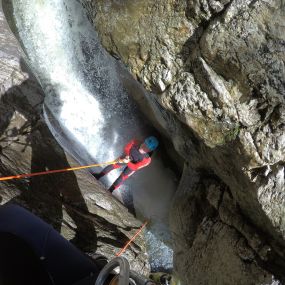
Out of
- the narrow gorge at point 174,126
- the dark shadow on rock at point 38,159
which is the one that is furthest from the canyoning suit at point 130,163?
the dark shadow on rock at point 38,159

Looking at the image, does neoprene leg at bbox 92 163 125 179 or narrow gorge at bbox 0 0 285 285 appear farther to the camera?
neoprene leg at bbox 92 163 125 179

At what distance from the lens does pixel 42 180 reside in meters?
5.65

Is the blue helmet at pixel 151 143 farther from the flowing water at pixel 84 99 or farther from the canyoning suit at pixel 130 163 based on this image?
the flowing water at pixel 84 99

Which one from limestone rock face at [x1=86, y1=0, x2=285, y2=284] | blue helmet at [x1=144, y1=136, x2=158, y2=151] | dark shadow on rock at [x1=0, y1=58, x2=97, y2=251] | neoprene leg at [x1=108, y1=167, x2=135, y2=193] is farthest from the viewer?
neoprene leg at [x1=108, y1=167, x2=135, y2=193]

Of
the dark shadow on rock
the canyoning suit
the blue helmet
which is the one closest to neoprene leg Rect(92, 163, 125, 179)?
the canyoning suit

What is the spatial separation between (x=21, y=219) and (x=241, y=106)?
2170 millimetres

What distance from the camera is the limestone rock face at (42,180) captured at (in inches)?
212

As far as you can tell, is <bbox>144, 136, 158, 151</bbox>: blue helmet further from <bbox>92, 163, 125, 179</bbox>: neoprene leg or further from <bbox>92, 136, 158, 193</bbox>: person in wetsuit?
<bbox>92, 163, 125, 179</bbox>: neoprene leg

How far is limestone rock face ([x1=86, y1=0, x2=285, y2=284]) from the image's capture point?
2.93 m

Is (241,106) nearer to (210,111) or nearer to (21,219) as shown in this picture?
(210,111)

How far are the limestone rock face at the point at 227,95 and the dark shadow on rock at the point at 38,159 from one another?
192cm

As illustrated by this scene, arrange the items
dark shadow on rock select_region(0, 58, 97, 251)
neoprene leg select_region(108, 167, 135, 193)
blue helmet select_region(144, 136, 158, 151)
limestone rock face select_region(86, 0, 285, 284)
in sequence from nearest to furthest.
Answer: limestone rock face select_region(86, 0, 285, 284), dark shadow on rock select_region(0, 58, 97, 251), blue helmet select_region(144, 136, 158, 151), neoprene leg select_region(108, 167, 135, 193)

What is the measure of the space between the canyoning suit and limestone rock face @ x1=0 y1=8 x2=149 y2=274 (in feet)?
1.89

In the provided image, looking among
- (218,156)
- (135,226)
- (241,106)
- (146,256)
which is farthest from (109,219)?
(241,106)
